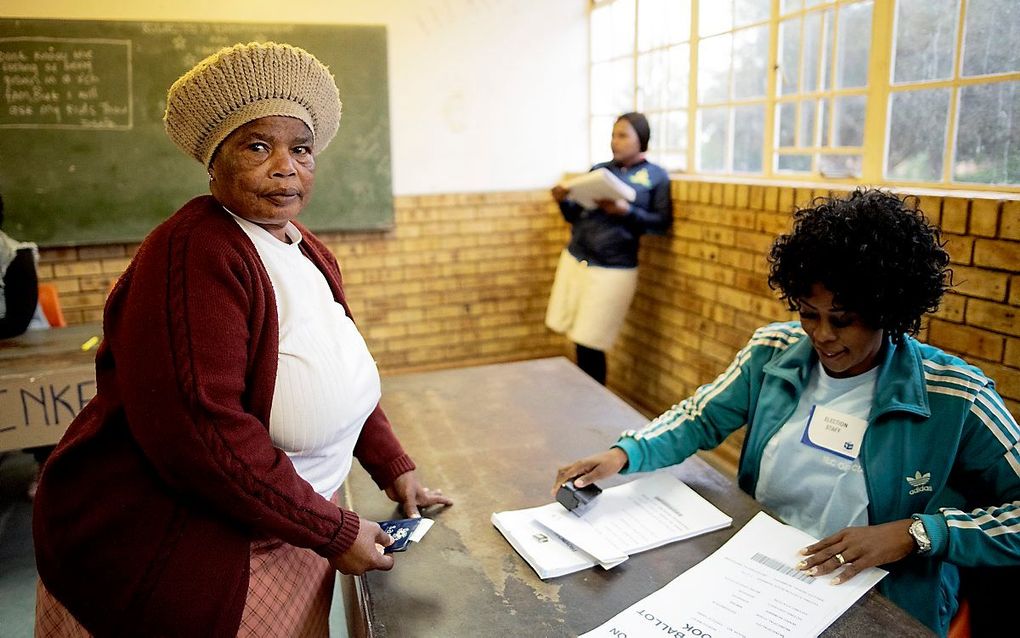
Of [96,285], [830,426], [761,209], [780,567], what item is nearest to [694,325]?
[761,209]

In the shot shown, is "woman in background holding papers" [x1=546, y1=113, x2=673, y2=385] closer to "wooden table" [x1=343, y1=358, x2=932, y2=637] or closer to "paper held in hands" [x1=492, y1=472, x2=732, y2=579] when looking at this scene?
"wooden table" [x1=343, y1=358, x2=932, y2=637]

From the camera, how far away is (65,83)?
3.79 m

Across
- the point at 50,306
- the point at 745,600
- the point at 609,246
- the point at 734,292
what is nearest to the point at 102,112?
the point at 50,306

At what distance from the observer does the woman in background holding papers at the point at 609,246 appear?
11.9 ft

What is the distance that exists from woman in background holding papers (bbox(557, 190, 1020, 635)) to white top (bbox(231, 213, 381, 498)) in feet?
1.57

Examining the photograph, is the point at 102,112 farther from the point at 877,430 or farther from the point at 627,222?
the point at 877,430

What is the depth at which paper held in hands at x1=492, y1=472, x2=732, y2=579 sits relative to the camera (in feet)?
3.88

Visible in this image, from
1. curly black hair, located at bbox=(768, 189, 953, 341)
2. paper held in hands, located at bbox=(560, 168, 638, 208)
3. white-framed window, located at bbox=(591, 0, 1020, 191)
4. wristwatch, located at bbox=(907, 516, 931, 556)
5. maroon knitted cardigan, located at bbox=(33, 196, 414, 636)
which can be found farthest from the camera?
paper held in hands, located at bbox=(560, 168, 638, 208)

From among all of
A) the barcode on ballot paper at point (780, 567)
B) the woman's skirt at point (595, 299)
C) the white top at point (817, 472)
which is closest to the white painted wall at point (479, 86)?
the woman's skirt at point (595, 299)

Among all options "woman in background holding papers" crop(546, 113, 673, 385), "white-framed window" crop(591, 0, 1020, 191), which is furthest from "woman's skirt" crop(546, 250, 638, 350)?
"white-framed window" crop(591, 0, 1020, 191)

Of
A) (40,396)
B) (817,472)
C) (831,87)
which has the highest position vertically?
(831,87)

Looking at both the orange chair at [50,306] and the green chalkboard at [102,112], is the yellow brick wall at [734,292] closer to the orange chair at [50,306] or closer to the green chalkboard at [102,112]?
the green chalkboard at [102,112]

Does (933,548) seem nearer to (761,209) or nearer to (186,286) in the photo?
(186,286)

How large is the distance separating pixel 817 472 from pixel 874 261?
0.41 meters
